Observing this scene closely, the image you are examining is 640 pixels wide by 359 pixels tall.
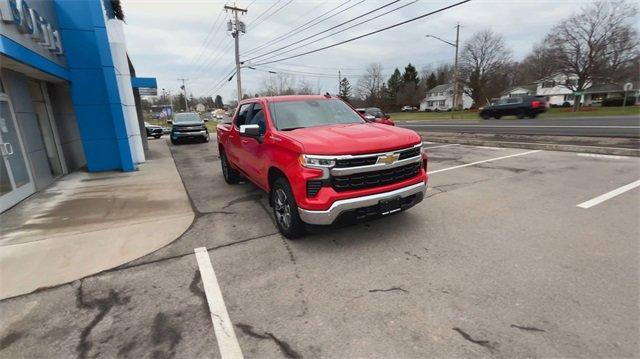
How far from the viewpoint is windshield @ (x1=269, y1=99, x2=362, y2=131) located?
15.8 ft

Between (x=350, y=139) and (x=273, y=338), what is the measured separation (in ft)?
7.51

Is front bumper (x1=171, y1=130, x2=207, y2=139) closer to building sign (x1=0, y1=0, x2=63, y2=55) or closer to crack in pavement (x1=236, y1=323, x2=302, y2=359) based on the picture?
building sign (x1=0, y1=0, x2=63, y2=55)

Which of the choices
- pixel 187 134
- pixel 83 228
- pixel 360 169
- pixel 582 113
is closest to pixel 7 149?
pixel 83 228

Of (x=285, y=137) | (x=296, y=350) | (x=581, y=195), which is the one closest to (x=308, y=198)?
(x=285, y=137)

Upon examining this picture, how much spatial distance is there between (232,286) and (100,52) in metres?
8.96

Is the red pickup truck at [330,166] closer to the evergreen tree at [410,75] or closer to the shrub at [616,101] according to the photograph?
the shrub at [616,101]

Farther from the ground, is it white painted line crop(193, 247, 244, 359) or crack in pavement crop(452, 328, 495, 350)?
white painted line crop(193, 247, 244, 359)

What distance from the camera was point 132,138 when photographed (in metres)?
11.0

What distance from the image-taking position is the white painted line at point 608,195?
5.14m

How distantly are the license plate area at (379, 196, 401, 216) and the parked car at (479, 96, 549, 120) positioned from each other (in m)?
25.5

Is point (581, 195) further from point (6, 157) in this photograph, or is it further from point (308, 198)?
point (6, 157)

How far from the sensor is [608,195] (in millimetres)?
5523

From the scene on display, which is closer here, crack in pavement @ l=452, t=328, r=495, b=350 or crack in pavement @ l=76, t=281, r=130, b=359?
crack in pavement @ l=452, t=328, r=495, b=350

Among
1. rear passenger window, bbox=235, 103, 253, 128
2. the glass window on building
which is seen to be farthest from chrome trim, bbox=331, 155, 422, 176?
the glass window on building
